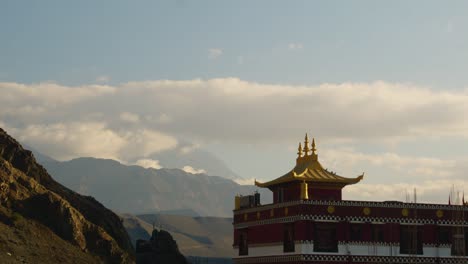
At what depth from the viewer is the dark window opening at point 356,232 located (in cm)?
7044

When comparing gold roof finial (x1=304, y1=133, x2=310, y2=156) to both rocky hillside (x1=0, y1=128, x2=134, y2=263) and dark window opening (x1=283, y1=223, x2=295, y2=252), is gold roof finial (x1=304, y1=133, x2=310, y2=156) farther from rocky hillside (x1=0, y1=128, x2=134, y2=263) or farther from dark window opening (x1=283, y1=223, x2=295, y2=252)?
rocky hillside (x1=0, y1=128, x2=134, y2=263)

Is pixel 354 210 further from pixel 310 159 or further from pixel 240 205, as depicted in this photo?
pixel 240 205

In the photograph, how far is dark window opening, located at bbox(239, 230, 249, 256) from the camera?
7999 centimetres

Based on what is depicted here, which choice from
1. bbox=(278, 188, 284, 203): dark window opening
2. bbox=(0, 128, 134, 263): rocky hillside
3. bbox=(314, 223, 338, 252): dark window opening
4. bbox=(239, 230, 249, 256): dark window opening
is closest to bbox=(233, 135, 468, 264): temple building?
bbox=(314, 223, 338, 252): dark window opening

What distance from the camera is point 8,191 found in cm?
9225

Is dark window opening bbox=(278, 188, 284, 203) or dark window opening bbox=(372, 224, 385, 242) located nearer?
dark window opening bbox=(372, 224, 385, 242)

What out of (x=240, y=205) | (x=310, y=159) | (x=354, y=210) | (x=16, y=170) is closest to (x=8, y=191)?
(x=16, y=170)

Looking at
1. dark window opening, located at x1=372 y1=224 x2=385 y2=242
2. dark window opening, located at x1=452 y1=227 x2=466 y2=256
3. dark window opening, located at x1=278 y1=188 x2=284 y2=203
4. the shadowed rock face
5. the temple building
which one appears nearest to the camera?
the temple building

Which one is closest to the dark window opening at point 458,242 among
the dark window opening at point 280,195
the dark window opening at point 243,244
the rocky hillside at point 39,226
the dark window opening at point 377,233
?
the dark window opening at point 377,233

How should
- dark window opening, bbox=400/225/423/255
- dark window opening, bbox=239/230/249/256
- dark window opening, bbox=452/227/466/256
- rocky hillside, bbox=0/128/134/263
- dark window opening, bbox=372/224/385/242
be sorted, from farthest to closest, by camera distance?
rocky hillside, bbox=0/128/134/263
dark window opening, bbox=239/230/249/256
dark window opening, bbox=452/227/466/256
dark window opening, bbox=400/225/423/255
dark window opening, bbox=372/224/385/242

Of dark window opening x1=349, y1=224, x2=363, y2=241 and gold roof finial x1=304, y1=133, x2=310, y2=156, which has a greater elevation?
gold roof finial x1=304, y1=133, x2=310, y2=156

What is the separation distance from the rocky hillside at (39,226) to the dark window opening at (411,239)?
3660cm

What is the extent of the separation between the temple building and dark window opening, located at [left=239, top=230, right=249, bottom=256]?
12.9 ft

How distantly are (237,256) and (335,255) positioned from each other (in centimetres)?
1471
